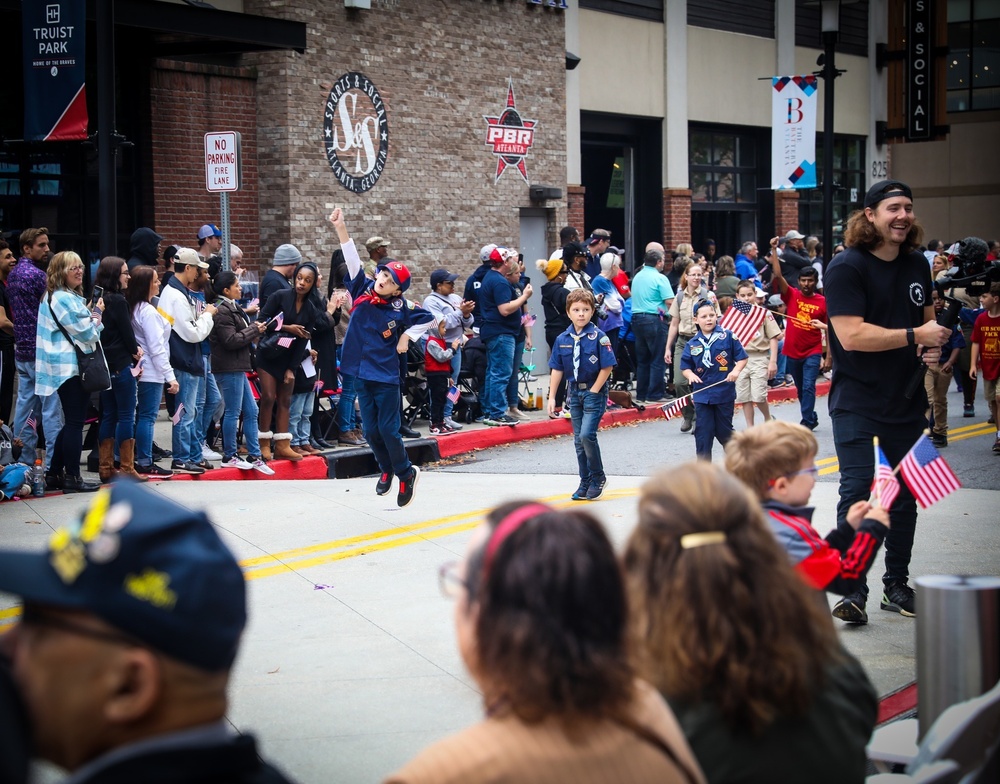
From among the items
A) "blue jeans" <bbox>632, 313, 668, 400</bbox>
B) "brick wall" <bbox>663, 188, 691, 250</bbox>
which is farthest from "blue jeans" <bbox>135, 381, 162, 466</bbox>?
"brick wall" <bbox>663, 188, 691, 250</bbox>

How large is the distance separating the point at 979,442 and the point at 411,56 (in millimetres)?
9959

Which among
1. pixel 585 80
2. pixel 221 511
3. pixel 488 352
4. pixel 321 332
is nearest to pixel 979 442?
pixel 488 352

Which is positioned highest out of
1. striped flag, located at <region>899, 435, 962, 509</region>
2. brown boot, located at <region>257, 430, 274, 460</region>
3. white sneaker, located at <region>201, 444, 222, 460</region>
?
striped flag, located at <region>899, 435, 962, 509</region>

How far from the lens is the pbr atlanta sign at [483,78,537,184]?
20.0m

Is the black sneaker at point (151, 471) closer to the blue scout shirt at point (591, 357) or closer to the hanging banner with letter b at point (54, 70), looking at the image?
the hanging banner with letter b at point (54, 70)

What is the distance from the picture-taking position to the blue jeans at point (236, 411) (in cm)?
1155

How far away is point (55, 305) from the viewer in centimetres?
1003

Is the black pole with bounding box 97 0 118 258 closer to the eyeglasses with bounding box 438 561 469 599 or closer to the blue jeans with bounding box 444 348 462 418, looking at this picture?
the blue jeans with bounding box 444 348 462 418

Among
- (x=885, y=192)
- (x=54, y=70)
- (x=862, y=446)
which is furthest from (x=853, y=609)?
(x=54, y=70)

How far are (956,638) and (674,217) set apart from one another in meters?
21.0

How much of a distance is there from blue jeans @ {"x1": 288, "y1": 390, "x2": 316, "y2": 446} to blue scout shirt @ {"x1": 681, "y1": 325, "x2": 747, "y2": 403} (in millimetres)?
3956

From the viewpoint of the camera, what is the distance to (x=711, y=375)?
1062cm

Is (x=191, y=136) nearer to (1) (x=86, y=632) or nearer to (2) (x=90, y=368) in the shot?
(2) (x=90, y=368)

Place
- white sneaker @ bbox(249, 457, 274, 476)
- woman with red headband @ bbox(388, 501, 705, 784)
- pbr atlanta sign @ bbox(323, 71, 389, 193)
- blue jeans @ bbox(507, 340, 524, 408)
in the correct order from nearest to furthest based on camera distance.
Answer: woman with red headband @ bbox(388, 501, 705, 784) → white sneaker @ bbox(249, 457, 274, 476) → blue jeans @ bbox(507, 340, 524, 408) → pbr atlanta sign @ bbox(323, 71, 389, 193)
